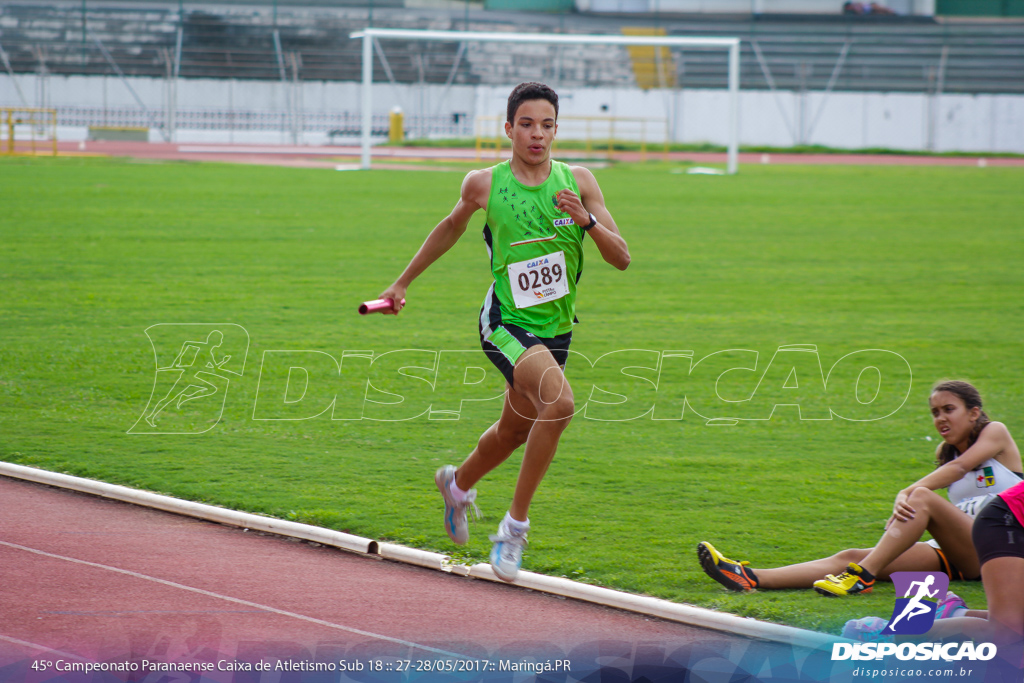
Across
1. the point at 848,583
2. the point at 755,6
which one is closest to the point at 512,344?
the point at 848,583

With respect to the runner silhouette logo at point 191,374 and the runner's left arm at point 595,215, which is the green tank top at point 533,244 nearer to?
the runner's left arm at point 595,215

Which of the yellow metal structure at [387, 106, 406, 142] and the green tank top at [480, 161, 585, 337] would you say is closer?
the green tank top at [480, 161, 585, 337]

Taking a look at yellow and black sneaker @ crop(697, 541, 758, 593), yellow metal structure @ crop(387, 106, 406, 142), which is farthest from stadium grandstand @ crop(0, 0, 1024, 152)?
yellow and black sneaker @ crop(697, 541, 758, 593)

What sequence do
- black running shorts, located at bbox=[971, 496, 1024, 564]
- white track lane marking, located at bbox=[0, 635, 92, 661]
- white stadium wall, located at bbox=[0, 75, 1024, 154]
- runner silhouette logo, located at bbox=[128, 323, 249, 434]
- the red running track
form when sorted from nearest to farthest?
black running shorts, located at bbox=[971, 496, 1024, 564] < white track lane marking, located at bbox=[0, 635, 92, 661] < the red running track < runner silhouette logo, located at bbox=[128, 323, 249, 434] < white stadium wall, located at bbox=[0, 75, 1024, 154]

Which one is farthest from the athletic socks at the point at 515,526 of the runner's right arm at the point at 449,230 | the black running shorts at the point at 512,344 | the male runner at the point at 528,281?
the runner's right arm at the point at 449,230

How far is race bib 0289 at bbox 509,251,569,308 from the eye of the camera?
4.75 m

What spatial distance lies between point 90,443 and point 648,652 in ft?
13.4

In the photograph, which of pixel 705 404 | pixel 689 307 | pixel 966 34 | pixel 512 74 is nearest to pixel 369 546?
pixel 705 404

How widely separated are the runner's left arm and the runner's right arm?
40 centimetres

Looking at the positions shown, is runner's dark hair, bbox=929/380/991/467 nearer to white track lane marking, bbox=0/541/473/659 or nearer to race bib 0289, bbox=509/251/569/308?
race bib 0289, bbox=509/251/569/308

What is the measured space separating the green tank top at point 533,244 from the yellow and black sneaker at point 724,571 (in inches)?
46.8

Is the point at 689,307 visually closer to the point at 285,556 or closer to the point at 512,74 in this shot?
the point at 285,556

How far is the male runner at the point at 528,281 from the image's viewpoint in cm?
461

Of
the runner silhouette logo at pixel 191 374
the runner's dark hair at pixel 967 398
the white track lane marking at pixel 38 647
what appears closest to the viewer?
the white track lane marking at pixel 38 647
